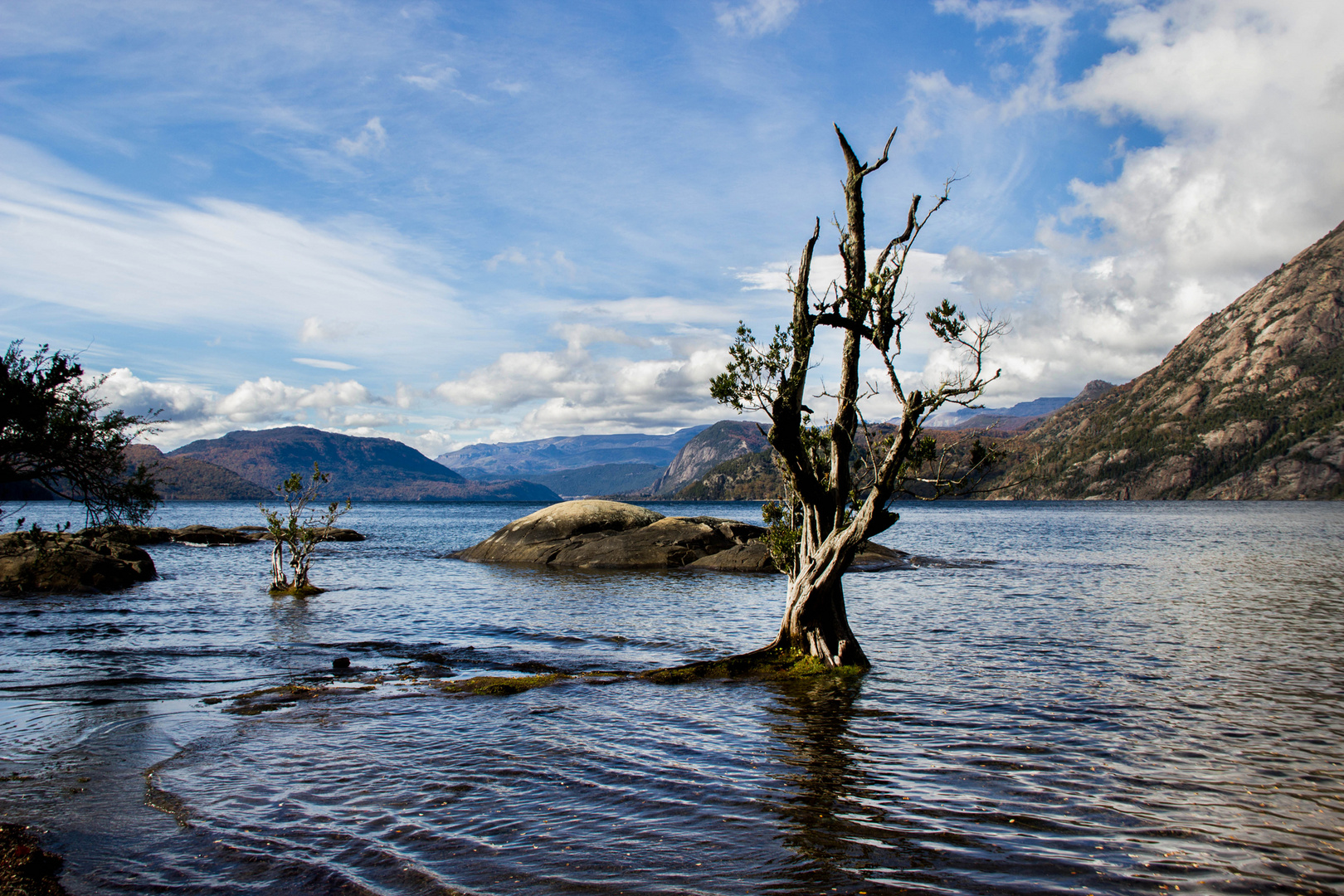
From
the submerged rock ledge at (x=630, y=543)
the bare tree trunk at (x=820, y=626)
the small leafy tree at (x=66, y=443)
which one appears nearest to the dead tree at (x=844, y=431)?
the bare tree trunk at (x=820, y=626)

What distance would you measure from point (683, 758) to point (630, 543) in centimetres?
3603

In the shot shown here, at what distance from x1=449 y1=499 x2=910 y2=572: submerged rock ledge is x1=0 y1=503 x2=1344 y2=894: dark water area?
18.3 m

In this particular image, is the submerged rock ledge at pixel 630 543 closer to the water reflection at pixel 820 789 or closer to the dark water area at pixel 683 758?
the dark water area at pixel 683 758

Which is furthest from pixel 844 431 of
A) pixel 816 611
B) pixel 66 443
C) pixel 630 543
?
pixel 630 543

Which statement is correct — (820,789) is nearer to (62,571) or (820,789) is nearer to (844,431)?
(844,431)

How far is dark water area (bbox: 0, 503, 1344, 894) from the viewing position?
7.97m

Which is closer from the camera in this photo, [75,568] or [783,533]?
[783,533]

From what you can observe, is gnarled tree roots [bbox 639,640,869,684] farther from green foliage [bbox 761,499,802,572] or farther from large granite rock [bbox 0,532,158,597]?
large granite rock [bbox 0,532,158,597]

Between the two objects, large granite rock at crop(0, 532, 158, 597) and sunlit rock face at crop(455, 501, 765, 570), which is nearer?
large granite rock at crop(0, 532, 158, 597)

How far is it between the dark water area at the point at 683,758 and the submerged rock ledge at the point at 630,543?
18.3 meters

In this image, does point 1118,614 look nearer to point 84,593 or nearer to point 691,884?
point 691,884

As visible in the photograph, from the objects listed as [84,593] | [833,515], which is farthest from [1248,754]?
[84,593]

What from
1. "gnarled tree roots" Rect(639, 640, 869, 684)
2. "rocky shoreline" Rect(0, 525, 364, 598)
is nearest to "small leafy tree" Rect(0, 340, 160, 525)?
"gnarled tree roots" Rect(639, 640, 869, 684)

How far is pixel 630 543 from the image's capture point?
157 feet
